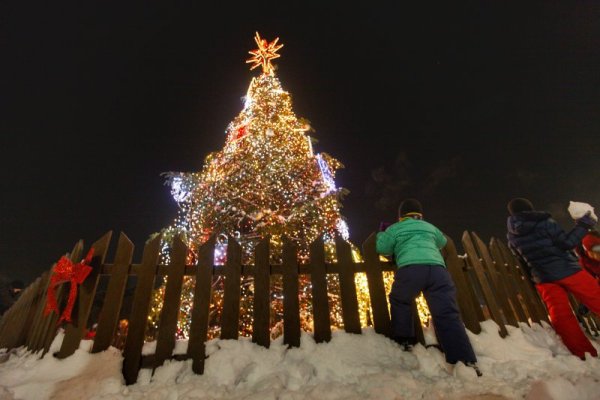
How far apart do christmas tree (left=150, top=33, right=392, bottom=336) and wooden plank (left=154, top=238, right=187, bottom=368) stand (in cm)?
339

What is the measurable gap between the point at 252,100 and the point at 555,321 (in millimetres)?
8692

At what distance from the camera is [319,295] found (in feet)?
10.7

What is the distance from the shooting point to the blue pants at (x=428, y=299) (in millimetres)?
2748

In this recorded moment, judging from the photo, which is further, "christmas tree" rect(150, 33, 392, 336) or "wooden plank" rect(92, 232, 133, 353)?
"christmas tree" rect(150, 33, 392, 336)

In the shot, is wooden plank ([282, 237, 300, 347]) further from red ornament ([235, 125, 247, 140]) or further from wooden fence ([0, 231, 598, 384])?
red ornament ([235, 125, 247, 140])

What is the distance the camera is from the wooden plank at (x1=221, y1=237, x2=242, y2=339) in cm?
301

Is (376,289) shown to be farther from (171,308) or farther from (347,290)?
(171,308)

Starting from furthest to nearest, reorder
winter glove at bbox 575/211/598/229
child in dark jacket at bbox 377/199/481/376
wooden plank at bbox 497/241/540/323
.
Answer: wooden plank at bbox 497/241/540/323, winter glove at bbox 575/211/598/229, child in dark jacket at bbox 377/199/481/376

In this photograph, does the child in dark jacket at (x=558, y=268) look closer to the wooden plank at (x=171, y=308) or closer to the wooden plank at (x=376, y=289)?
the wooden plank at (x=376, y=289)

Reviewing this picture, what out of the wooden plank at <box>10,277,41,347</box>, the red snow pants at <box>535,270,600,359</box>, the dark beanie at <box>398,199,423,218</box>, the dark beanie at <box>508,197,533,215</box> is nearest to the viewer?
the red snow pants at <box>535,270,600,359</box>

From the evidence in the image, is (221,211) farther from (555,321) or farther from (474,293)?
(555,321)

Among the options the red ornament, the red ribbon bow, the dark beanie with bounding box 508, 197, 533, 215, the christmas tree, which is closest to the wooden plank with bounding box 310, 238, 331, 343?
the red ribbon bow

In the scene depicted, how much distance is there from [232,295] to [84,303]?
1471 millimetres

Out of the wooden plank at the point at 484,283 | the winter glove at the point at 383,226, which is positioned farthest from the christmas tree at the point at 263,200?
the winter glove at the point at 383,226
